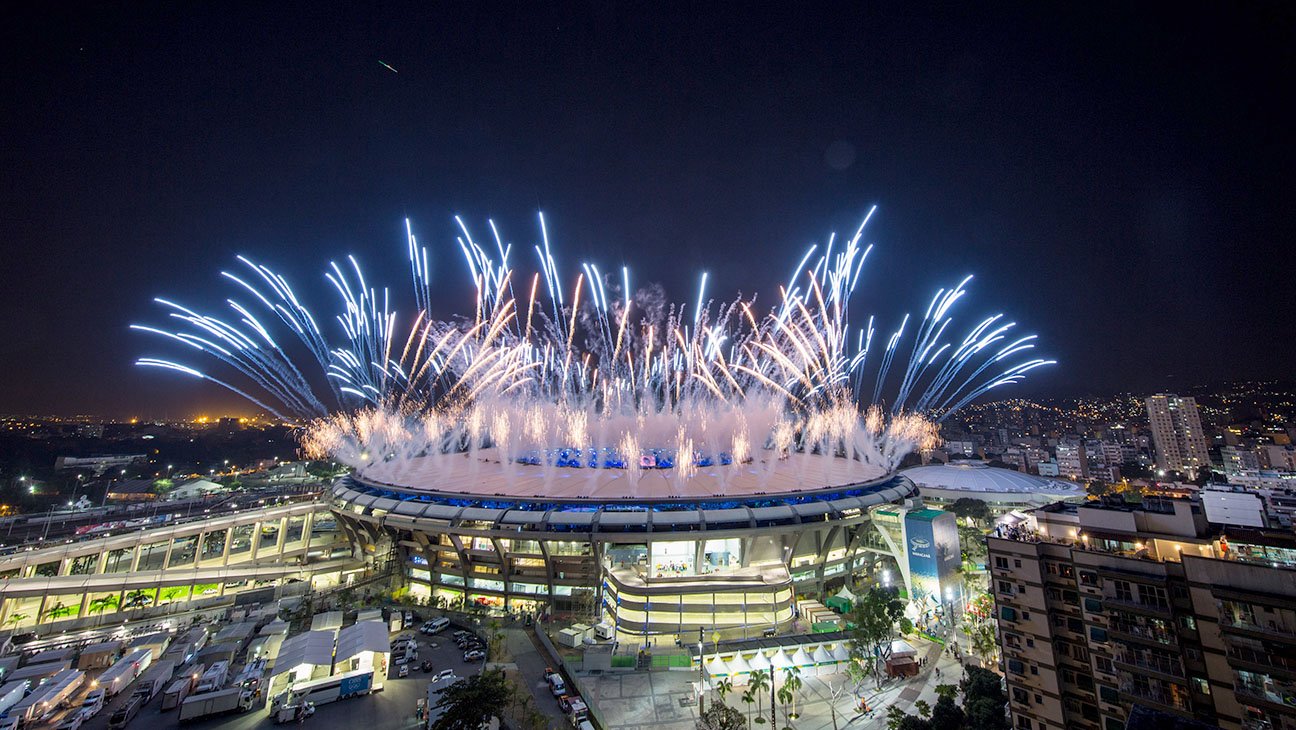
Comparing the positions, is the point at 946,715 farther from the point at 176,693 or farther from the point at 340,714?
the point at 176,693

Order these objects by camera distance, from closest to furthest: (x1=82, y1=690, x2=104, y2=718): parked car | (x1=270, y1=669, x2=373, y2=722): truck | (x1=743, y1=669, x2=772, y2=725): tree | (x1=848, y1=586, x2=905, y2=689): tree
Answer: (x1=82, y1=690, x2=104, y2=718): parked car < (x1=270, y1=669, x2=373, y2=722): truck < (x1=743, y1=669, x2=772, y2=725): tree < (x1=848, y1=586, x2=905, y2=689): tree

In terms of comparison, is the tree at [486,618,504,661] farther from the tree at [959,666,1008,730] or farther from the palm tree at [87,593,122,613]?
the palm tree at [87,593,122,613]

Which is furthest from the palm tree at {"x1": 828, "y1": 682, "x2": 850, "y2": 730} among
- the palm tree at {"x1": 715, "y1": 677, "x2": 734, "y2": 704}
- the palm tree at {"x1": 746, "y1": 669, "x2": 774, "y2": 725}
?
the palm tree at {"x1": 715, "y1": 677, "x2": 734, "y2": 704}

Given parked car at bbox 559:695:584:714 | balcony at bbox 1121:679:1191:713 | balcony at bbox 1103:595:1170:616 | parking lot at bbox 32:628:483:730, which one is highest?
balcony at bbox 1103:595:1170:616

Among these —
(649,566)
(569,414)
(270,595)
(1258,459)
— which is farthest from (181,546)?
(1258,459)

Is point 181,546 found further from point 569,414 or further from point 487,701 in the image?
point 487,701
